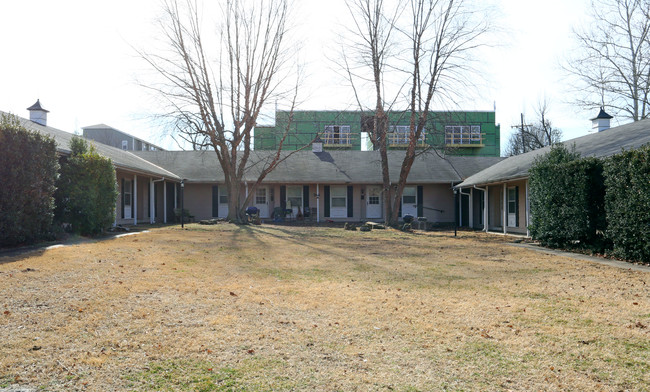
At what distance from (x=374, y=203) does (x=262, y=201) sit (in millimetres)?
6340

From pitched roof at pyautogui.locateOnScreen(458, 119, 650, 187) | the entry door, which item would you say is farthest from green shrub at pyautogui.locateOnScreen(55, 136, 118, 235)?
pitched roof at pyautogui.locateOnScreen(458, 119, 650, 187)

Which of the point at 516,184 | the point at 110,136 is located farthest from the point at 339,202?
the point at 110,136

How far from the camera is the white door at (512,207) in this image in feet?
58.1

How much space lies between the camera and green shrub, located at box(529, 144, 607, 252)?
1011cm

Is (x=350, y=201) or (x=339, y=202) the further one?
(x=339, y=202)

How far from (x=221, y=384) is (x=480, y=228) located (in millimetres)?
19982

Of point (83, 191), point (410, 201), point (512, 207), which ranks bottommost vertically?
point (512, 207)

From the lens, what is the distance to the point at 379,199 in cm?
2397

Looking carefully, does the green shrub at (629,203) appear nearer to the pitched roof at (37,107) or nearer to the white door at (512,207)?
the white door at (512,207)

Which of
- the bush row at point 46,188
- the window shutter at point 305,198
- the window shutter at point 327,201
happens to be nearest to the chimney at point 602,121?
the window shutter at point 327,201

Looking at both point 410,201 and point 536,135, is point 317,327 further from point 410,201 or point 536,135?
point 536,135

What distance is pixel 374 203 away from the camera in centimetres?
2405

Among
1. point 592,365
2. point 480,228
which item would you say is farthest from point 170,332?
point 480,228

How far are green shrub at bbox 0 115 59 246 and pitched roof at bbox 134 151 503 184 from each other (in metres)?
12.3
